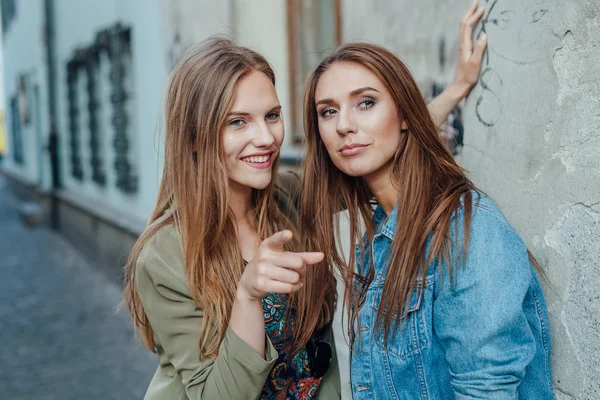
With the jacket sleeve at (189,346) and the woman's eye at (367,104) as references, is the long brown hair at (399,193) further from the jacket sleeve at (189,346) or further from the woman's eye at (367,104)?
the jacket sleeve at (189,346)

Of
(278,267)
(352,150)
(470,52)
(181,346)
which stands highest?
(470,52)

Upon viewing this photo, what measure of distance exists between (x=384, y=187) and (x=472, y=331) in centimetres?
58

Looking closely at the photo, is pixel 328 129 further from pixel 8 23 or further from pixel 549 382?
pixel 8 23

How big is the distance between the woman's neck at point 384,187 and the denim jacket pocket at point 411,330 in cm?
35

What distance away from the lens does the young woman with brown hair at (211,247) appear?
179cm

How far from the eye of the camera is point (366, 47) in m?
1.75

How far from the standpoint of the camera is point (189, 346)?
176cm

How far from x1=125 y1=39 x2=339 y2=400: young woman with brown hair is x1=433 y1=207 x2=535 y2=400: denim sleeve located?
0.49 metres

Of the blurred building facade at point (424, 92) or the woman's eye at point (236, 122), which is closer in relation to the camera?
the blurred building facade at point (424, 92)

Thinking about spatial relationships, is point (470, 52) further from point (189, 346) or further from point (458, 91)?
point (189, 346)

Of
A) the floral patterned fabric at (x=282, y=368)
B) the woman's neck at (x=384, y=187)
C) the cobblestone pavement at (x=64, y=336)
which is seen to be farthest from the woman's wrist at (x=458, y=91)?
the cobblestone pavement at (x=64, y=336)

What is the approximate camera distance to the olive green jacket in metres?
1.63

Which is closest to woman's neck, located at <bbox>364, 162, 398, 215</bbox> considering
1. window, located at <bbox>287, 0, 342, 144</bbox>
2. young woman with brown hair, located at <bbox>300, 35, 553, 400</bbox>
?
young woman with brown hair, located at <bbox>300, 35, 553, 400</bbox>

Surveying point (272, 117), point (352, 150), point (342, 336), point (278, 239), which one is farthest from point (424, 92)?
point (278, 239)
